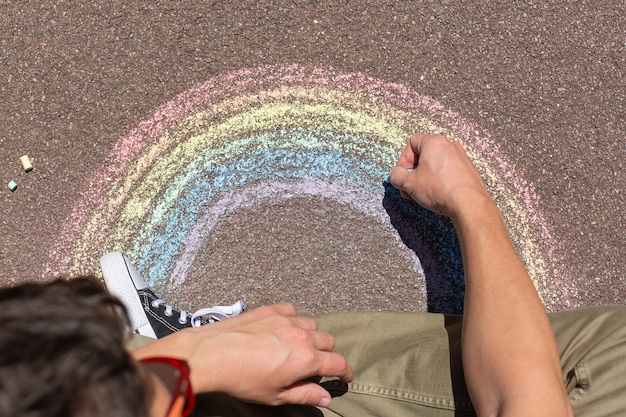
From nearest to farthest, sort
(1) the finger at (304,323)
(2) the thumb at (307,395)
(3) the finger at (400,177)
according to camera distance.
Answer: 1. (2) the thumb at (307,395)
2. (1) the finger at (304,323)
3. (3) the finger at (400,177)

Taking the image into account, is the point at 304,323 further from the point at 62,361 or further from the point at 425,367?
the point at 62,361

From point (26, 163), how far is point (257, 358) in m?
1.53

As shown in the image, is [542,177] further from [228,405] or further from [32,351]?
[32,351]

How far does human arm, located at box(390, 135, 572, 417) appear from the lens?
140 centimetres

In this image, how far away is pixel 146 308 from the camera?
6.94 feet

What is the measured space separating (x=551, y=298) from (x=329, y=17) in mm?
1644

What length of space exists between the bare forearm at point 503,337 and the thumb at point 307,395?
44 centimetres

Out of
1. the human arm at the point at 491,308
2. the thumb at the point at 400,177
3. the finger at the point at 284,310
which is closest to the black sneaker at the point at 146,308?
the finger at the point at 284,310

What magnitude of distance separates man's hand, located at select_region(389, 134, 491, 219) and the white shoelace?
0.87 metres

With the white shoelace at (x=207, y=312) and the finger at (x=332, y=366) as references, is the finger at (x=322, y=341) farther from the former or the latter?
the white shoelace at (x=207, y=312)

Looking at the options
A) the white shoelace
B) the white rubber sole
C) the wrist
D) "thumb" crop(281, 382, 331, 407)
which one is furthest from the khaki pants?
the white rubber sole

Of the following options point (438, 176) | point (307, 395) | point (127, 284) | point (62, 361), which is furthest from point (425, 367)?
point (127, 284)

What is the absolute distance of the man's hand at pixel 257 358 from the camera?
1427 mm

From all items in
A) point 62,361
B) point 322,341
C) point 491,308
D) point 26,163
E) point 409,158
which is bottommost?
point 62,361
